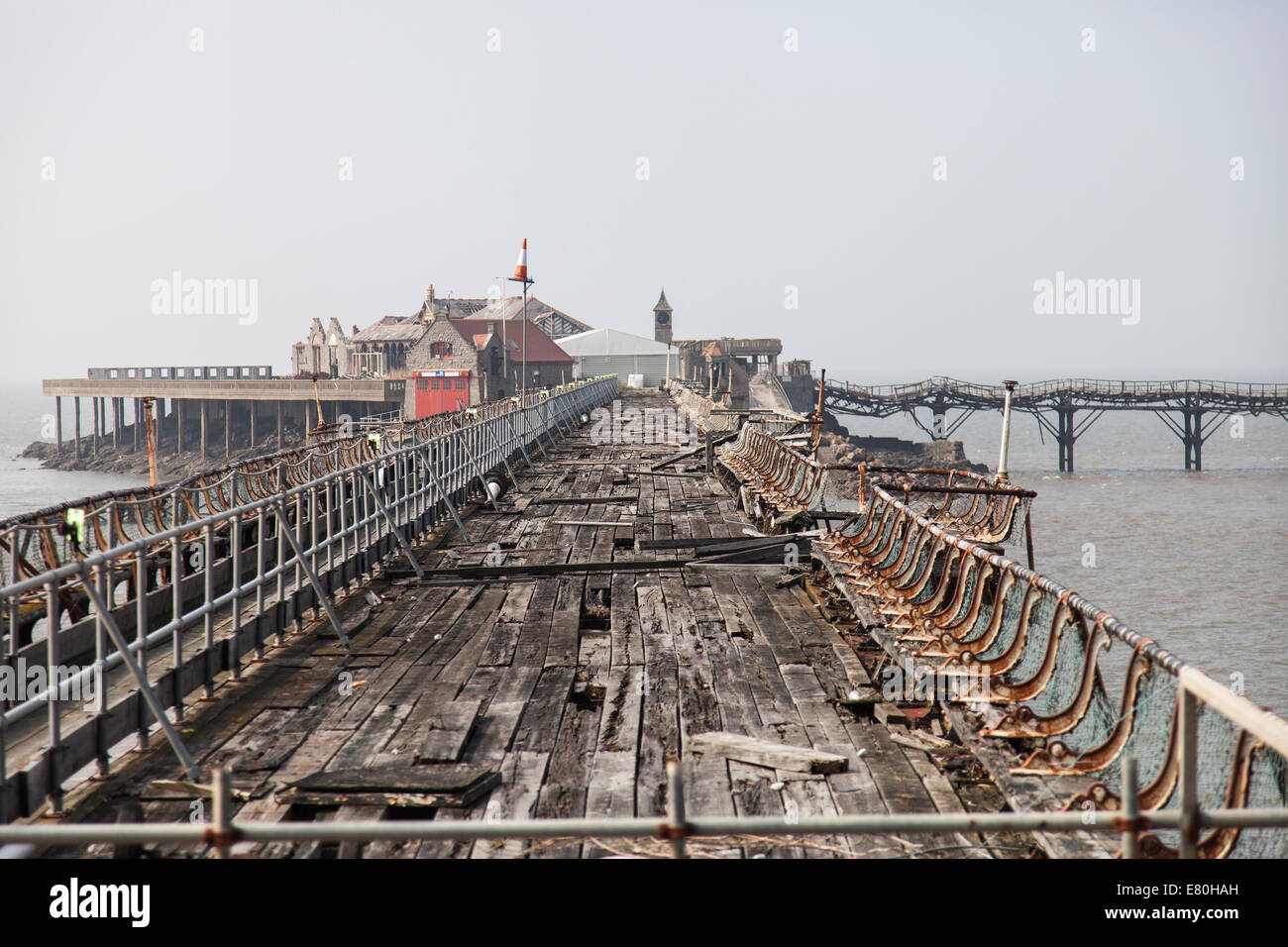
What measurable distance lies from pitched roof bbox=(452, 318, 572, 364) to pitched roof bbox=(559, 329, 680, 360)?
846 cm

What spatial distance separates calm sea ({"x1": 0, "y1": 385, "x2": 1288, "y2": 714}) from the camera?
34.8 metres

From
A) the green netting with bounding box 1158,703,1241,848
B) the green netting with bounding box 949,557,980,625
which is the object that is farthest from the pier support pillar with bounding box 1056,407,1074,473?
the green netting with bounding box 949,557,980,625

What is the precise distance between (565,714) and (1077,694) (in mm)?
3593

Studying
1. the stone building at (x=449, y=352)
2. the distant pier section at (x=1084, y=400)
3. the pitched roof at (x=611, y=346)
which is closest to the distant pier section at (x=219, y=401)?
the stone building at (x=449, y=352)

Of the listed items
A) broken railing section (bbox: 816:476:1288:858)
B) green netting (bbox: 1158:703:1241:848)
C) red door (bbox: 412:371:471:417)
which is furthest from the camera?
red door (bbox: 412:371:471:417)

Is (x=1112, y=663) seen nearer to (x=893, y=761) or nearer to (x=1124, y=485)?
(x=893, y=761)

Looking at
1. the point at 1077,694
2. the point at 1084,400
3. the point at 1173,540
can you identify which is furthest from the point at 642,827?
the point at 1084,400

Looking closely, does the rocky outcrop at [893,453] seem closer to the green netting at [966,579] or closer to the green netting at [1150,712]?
the green netting at [966,579]

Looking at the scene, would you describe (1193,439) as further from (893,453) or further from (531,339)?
(531,339)

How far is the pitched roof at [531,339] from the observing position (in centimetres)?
9103

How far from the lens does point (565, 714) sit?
27.2ft

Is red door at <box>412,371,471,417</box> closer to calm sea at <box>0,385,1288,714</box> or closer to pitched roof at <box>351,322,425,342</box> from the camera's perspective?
pitched roof at <box>351,322,425,342</box>
